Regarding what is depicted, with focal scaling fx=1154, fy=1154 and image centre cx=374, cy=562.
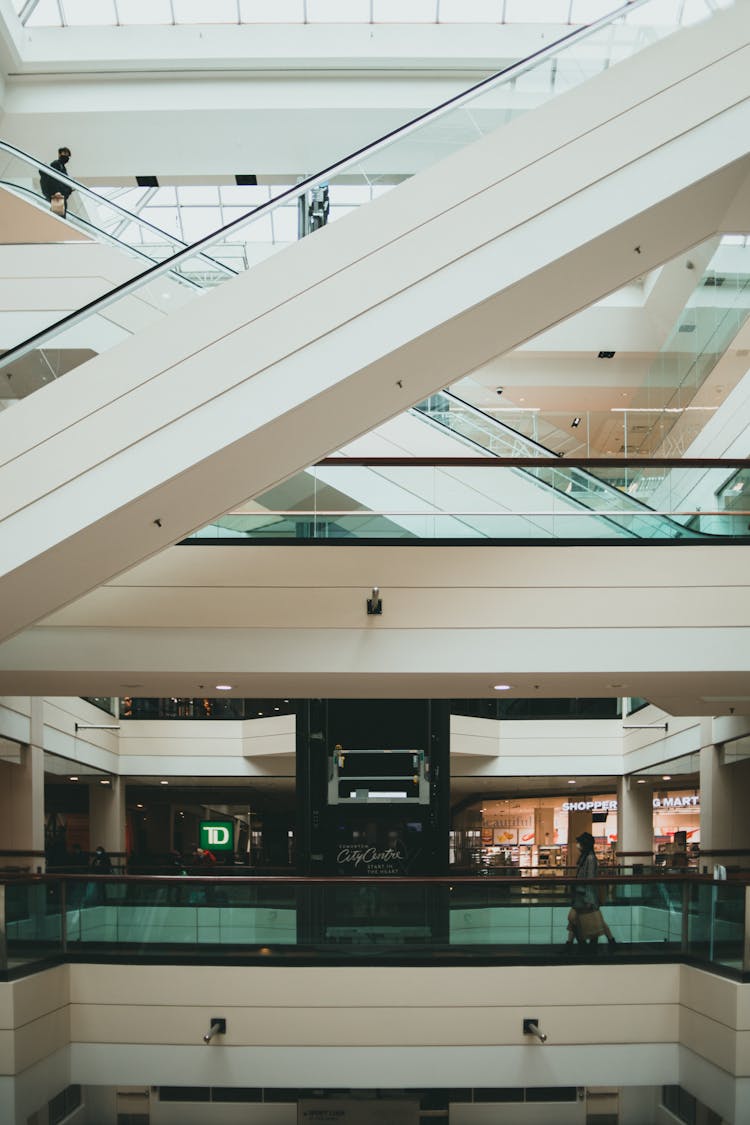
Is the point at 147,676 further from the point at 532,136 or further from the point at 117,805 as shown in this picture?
the point at 117,805

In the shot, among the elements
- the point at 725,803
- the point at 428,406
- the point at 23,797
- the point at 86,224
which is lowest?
the point at 725,803

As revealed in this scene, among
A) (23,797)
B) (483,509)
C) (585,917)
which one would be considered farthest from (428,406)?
(23,797)

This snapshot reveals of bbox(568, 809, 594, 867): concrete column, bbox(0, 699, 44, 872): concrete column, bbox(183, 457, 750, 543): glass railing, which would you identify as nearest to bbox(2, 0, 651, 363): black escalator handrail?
bbox(183, 457, 750, 543): glass railing

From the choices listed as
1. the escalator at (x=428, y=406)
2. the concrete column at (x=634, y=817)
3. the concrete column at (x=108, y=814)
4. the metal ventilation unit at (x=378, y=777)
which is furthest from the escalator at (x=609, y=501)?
the concrete column at (x=108, y=814)

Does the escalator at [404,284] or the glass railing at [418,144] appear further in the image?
the glass railing at [418,144]

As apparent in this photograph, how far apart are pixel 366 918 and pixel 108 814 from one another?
16902mm

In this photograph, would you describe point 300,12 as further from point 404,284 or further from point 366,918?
point 366,918

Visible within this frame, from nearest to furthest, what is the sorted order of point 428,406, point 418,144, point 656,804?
point 418,144 → point 428,406 → point 656,804

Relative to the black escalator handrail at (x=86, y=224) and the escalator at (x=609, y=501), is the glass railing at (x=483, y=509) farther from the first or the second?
the black escalator handrail at (x=86, y=224)

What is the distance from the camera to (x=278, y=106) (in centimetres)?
1794

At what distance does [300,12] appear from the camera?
1788 cm

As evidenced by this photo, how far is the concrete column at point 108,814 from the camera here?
2702 cm

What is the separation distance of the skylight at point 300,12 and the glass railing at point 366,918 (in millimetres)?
13239

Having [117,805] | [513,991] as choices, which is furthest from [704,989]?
[117,805]
